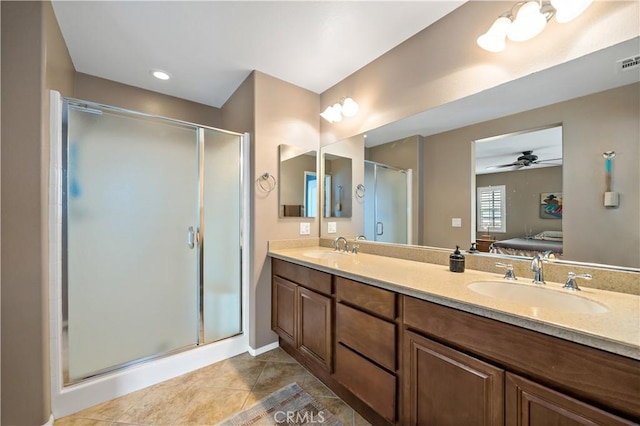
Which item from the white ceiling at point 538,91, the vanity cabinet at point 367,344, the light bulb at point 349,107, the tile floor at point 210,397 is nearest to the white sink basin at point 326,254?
the vanity cabinet at point 367,344

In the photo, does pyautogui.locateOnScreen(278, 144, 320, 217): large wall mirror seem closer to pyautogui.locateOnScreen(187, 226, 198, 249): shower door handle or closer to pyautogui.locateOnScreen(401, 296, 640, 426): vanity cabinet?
pyautogui.locateOnScreen(187, 226, 198, 249): shower door handle

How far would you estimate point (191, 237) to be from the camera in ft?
6.66

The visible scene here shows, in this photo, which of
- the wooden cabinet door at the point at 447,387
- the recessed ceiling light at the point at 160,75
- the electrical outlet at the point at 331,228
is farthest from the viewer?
the electrical outlet at the point at 331,228

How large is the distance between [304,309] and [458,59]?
1858mm

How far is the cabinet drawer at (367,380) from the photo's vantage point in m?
1.16

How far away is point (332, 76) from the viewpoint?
2.18 metres

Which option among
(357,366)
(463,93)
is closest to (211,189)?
(357,366)

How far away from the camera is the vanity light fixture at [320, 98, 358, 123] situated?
6.82 ft

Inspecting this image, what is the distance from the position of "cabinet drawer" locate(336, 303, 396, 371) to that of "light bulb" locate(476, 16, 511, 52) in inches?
58.3

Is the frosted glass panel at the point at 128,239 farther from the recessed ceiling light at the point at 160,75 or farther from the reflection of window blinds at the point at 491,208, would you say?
the reflection of window blinds at the point at 491,208

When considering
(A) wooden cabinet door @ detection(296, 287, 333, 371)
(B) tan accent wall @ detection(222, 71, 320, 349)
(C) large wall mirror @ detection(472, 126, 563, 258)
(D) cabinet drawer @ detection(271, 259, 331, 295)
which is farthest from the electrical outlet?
(C) large wall mirror @ detection(472, 126, 563, 258)

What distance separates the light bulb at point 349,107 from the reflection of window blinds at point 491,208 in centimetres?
116

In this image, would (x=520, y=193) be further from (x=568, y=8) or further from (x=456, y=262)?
(x=568, y=8)

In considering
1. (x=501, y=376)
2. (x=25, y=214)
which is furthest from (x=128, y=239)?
(x=501, y=376)
